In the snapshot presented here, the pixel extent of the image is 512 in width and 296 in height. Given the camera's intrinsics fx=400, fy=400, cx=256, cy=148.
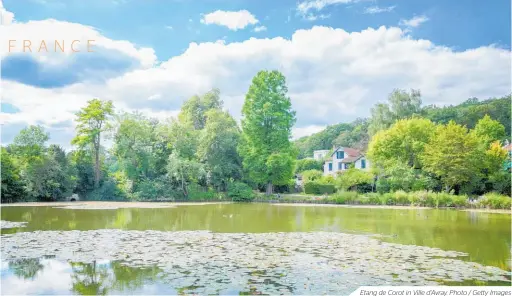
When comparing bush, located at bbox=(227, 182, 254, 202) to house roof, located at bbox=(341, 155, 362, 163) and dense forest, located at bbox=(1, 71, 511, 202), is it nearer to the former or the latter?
dense forest, located at bbox=(1, 71, 511, 202)

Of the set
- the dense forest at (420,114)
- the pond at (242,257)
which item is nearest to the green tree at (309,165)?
the dense forest at (420,114)

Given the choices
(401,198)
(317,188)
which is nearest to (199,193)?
(317,188)

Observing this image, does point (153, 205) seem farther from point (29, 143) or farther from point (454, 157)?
point (454, 157)

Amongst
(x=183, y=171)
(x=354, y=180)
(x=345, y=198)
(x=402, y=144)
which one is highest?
(x=402, y=144)

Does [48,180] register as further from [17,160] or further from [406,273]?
[406,273]

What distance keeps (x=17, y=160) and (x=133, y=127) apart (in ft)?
30.1

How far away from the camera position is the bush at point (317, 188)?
3394 centimetres

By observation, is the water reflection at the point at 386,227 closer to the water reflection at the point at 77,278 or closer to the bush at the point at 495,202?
the water reflection at the point at 77,278

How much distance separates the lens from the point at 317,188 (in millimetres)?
34438

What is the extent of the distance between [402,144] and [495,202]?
1011cm

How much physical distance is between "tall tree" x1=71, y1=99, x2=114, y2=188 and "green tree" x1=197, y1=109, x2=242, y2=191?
862 centimetres

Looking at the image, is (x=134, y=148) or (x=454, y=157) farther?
(x=134, y=148)

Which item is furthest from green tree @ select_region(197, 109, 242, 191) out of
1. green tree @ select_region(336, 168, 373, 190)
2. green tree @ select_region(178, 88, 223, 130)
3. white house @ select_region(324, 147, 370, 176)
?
white house @ select_region(324, 147, 370, 176)

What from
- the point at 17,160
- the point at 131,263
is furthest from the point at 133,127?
the point at 131,263
